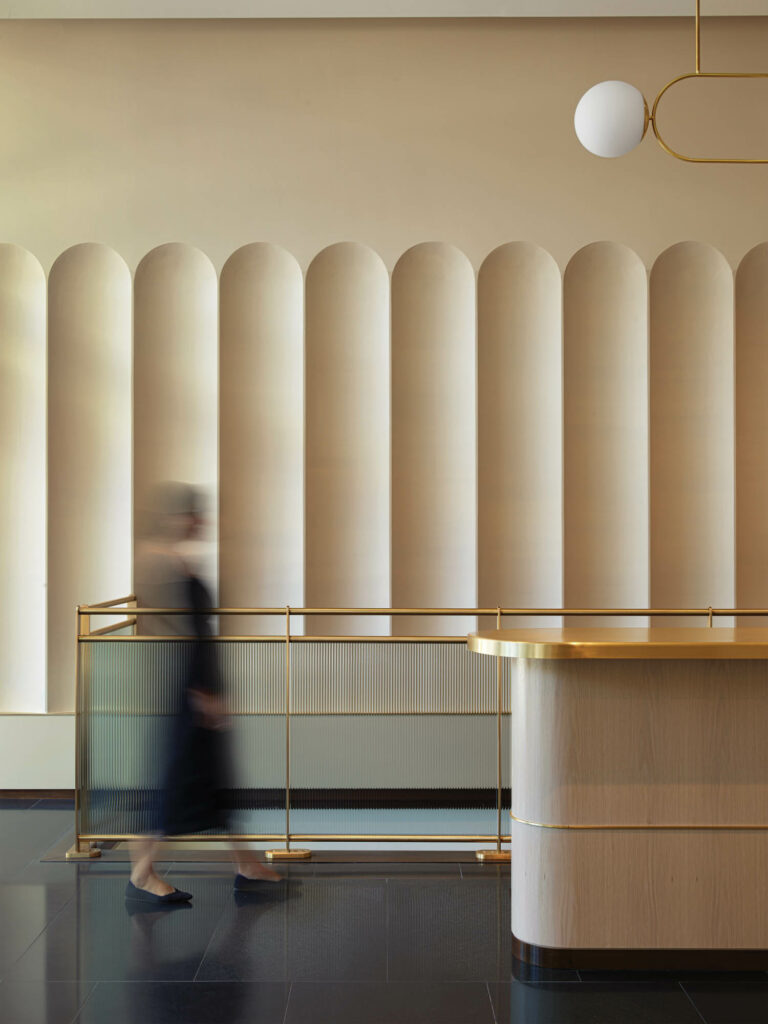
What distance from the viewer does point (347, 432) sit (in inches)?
304

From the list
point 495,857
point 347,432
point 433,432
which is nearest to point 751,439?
point 433,432

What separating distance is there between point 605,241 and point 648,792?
472cm

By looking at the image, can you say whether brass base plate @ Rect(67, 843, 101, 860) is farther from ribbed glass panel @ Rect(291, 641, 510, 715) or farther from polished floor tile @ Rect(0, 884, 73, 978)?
ribbed glass panel @ Rect(291, 641, 510, 715)

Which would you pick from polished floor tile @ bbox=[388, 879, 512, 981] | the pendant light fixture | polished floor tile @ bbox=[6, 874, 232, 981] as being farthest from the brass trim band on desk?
the pendant light fixture

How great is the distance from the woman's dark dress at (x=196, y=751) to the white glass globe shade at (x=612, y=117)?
8.84 feet

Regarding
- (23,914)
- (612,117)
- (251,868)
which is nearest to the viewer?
(612,117)

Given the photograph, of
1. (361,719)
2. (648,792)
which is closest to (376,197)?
(361,719)

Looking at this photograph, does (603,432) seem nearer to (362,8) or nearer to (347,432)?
(347,432)

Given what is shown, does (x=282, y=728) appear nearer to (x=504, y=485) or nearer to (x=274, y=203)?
(x=504, y=485)

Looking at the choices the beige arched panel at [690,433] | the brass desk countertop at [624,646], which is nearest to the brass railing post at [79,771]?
the brass desk countertop at [624,646]

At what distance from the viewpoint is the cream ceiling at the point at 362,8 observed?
7129 mm

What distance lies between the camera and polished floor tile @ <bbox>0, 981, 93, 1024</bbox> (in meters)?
3.70

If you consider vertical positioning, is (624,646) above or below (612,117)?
below

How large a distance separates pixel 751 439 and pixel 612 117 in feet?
14.3
